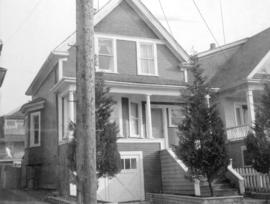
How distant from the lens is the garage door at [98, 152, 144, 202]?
15.7m

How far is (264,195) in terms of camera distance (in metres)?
14.6

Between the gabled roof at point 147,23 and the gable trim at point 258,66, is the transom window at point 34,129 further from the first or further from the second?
the gable trim at point 258,66

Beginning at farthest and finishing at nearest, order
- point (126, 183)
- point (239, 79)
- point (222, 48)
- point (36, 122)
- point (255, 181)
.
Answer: point (222, 48)
point (36, 122)
point (239, 79)
point (126, 183)
point (255, 181)

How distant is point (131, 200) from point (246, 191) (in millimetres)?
4579

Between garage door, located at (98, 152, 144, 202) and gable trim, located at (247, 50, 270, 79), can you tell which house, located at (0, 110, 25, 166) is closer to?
garage door, located at (98, 152, 144, 202)

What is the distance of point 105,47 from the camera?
1880 centimetres

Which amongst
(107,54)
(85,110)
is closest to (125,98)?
(107,54)

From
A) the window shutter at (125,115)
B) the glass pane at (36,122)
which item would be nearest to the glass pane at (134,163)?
the window shutter at (125,115)

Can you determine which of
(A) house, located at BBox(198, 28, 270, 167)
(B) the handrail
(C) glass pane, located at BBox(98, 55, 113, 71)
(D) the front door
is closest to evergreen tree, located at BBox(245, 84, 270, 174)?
(B) the handrail

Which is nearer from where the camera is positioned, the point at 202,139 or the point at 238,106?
the point at 202,139

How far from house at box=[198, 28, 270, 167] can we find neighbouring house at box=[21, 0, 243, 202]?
2616 mm

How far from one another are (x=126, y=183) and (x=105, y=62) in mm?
5781

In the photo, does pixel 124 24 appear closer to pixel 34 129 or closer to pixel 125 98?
pixel 125 98

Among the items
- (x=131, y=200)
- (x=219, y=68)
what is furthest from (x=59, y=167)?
(x=219, y=68)
